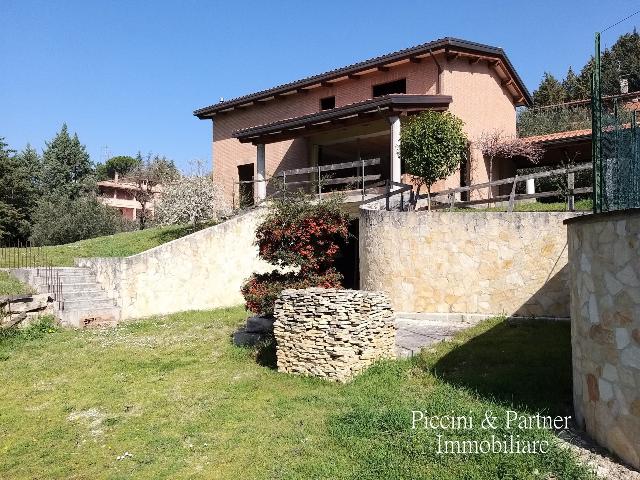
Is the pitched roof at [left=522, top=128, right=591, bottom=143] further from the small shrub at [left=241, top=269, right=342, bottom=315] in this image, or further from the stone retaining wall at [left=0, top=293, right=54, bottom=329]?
the stone retaining wall at [left=0, top=293, right=54, bottom=329]

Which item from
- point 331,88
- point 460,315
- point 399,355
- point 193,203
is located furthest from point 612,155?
point 331,88

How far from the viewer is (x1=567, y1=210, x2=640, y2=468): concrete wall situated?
13.7 ft

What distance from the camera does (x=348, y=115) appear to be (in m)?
16.6

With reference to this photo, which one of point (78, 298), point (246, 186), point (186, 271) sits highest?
point (246, 186)

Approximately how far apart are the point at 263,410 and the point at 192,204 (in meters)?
12.6

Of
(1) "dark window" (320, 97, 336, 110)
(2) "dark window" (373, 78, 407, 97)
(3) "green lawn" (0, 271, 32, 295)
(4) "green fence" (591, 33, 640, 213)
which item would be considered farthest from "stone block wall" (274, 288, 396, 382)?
(1) "dark window" (320, 97, 336, 110)

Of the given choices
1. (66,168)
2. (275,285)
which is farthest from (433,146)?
(66,168)

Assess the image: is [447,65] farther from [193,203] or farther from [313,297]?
[313,297]

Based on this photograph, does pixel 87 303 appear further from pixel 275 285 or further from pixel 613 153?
pixel 613 153

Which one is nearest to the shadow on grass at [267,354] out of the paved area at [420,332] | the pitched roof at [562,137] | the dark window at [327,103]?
the paved area at [420,332]

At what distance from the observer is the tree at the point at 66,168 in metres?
40.0

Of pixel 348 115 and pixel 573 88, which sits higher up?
pixel 573 88

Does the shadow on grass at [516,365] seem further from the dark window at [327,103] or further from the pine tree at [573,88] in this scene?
the pine tree at [573,88]

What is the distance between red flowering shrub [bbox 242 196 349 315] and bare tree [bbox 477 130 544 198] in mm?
10529
